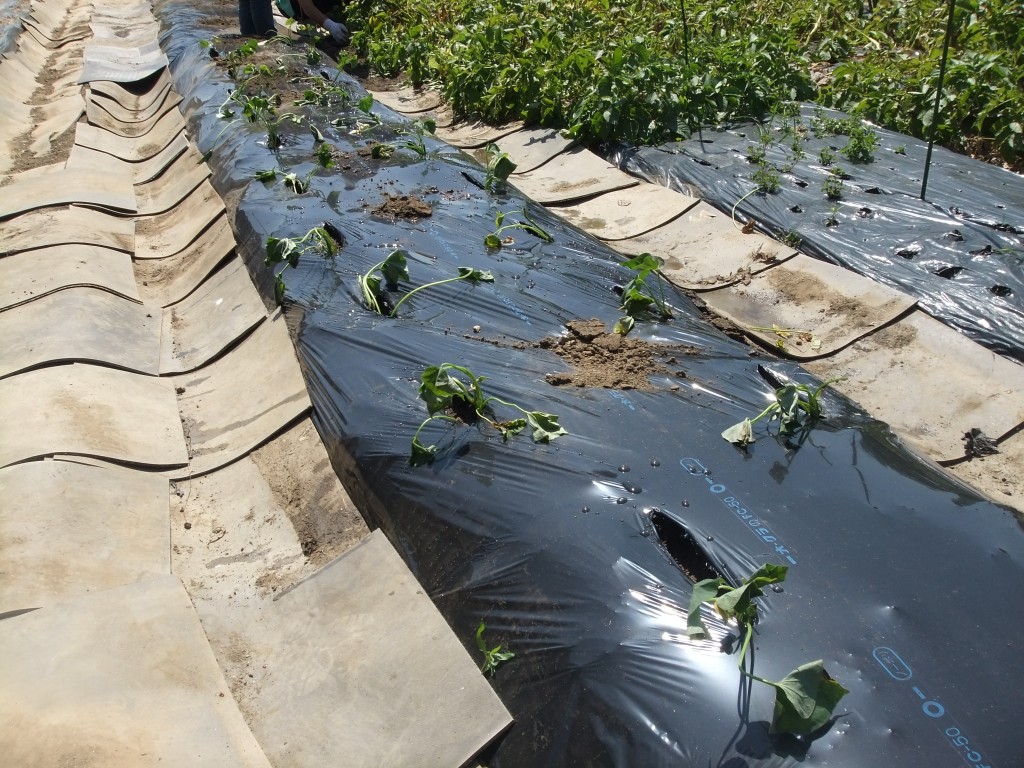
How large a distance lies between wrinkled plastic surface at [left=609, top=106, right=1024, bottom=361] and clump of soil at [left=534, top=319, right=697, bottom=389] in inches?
73.7

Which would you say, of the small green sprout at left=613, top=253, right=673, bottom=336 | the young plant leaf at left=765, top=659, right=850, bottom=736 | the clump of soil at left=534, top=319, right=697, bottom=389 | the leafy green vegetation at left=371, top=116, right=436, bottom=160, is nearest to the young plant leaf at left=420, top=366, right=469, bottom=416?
→ the clump of soil at left=534, top=319, right=697, bottom=389

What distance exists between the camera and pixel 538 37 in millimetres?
7926

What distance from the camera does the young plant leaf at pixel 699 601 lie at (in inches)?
84.1

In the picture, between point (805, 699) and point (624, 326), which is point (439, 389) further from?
point (805, 699)

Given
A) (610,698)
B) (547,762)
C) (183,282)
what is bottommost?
(183,282)

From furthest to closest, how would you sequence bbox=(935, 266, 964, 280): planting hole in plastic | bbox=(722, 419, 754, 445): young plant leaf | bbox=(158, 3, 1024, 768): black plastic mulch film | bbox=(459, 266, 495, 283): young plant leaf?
bbox=(935, 266, 964, 280): planting hole in plastic, bbox=(459, 266, 495, 283): young plant leaf, bbox=(722, 419, 754, 445): young plant leaf, bbox=(158, 3, 1024, 768): black plastic mulch film

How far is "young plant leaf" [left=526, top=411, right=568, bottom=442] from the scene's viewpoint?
287 cm

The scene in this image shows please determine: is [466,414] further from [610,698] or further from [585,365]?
[610,698]

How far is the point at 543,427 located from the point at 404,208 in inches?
100

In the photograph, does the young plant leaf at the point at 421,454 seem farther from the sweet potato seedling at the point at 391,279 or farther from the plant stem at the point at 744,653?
the plant stem at the point at 744,653

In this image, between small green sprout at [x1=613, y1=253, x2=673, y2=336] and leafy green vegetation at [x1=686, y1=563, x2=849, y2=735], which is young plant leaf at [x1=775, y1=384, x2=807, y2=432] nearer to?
leafy green vegetation at [x1=686, y1=563, x2=849, y2=735]

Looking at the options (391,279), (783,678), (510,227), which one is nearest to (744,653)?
(783,678)

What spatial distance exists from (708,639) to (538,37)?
7015 mm

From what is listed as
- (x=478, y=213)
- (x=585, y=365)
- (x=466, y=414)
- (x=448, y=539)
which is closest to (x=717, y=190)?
(x=478, y=213)
